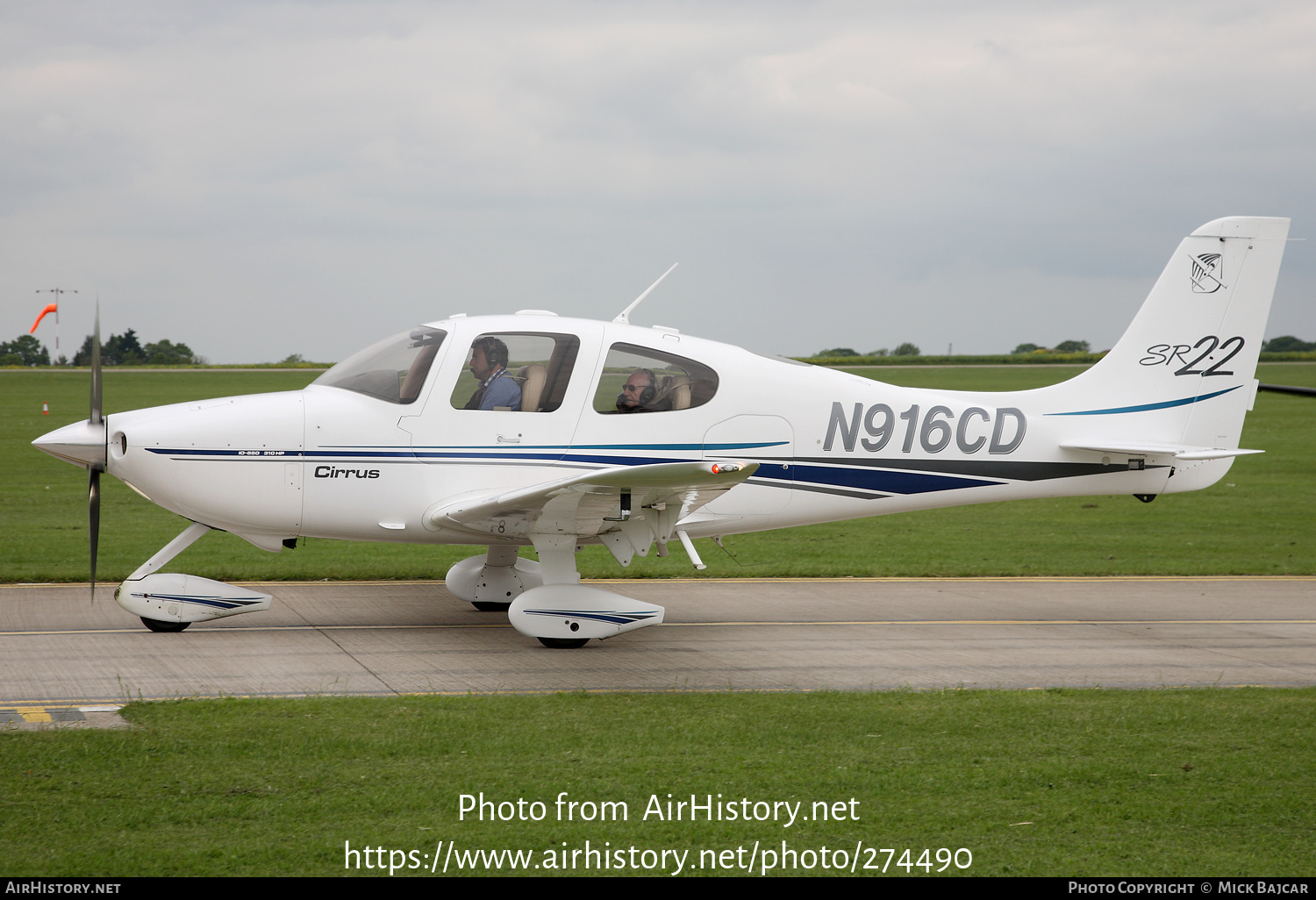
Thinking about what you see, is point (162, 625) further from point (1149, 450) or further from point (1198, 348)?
point (1198, 348)

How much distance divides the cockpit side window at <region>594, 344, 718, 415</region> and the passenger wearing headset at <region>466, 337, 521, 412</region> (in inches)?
27.3

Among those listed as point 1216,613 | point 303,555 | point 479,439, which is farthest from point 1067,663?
point 303,555

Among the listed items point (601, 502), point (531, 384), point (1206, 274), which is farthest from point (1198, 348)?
point (531, 384)

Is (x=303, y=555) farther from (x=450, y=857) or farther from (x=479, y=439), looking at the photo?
(x=450, y=857)

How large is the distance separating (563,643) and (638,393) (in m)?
2.14

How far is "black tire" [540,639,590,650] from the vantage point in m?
8.77

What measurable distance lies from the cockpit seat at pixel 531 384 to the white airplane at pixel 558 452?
0.6 inches

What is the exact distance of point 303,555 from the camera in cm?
1383

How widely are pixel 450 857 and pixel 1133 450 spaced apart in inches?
309

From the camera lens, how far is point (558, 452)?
29.7ft

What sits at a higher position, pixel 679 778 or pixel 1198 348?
pixel 1198 348

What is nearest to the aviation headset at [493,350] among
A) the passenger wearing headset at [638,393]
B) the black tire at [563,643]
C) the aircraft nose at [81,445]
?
the passenger wearing headset at [638,393]

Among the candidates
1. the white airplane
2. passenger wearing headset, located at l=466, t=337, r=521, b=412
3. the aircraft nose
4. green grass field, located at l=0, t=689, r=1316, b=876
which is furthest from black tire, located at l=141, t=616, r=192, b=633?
passenger wearing headset, located at l=466, t=337, r=521, b=412

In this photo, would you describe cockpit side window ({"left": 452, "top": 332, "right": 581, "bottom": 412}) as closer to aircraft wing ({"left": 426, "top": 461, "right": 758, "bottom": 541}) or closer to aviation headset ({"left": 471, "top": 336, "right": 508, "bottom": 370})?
aviation headset ({"left": 471, "top": 336, "right": 508, "bottom": 370})
